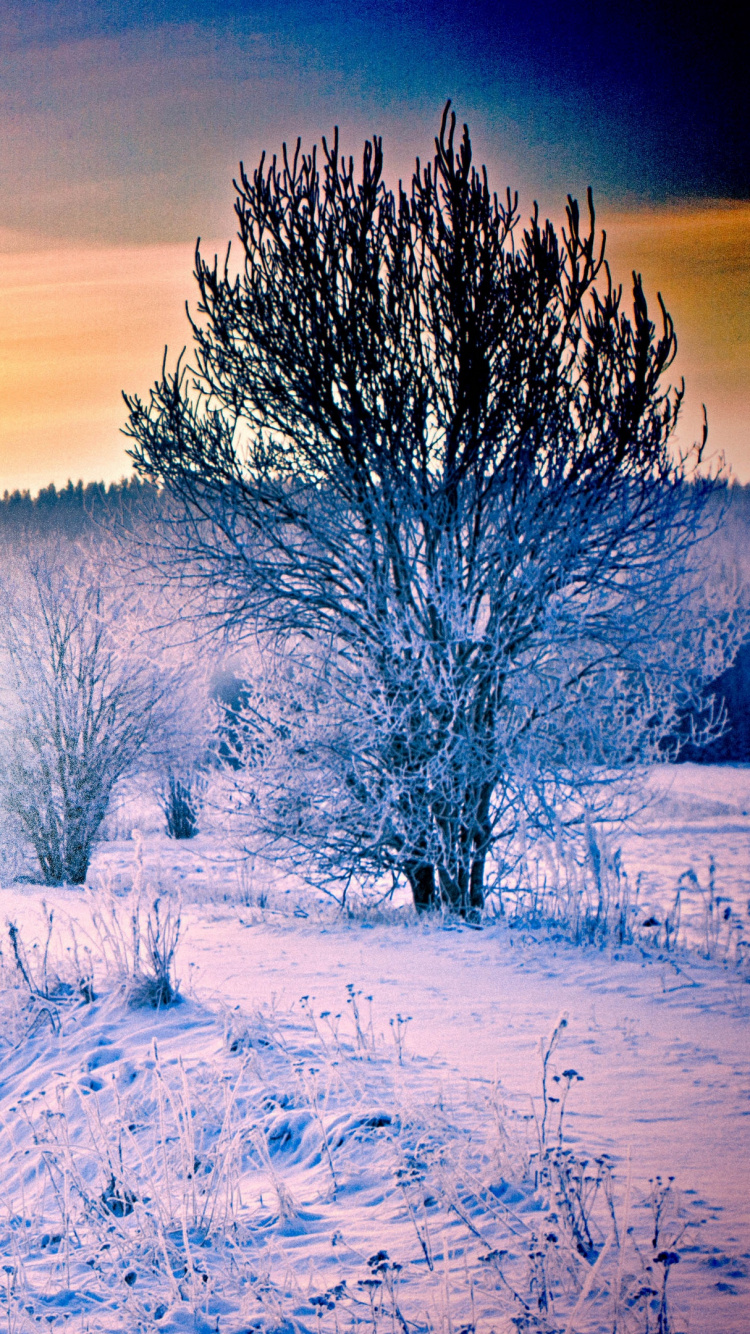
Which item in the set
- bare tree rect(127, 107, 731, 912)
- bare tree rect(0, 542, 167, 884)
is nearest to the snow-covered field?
bare tree rect(127, 107, 731, 912)

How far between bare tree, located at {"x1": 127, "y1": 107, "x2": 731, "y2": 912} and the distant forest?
0.91m

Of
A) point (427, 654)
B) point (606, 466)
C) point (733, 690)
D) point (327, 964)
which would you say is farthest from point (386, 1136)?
point (733, 690)

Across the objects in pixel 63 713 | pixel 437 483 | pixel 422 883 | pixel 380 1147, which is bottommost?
pixel 422 883

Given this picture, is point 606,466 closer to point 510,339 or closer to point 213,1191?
point 510,339

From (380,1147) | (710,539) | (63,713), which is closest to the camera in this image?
(380,1147)

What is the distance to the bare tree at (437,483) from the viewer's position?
7719mm

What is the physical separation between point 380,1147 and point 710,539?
45.8 ft

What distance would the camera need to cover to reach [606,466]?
7828mm

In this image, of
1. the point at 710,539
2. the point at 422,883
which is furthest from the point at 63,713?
the point at 710,539

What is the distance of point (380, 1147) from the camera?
3.28 meters

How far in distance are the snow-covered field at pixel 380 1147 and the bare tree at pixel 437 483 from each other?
90.4 inches

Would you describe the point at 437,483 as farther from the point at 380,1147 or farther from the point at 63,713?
the point at 63,713

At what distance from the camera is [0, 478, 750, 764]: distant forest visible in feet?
30.6

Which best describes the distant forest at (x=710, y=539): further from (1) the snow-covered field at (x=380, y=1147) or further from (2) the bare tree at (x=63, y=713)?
(1) the snow-covered field at (x=380, y=1147)
